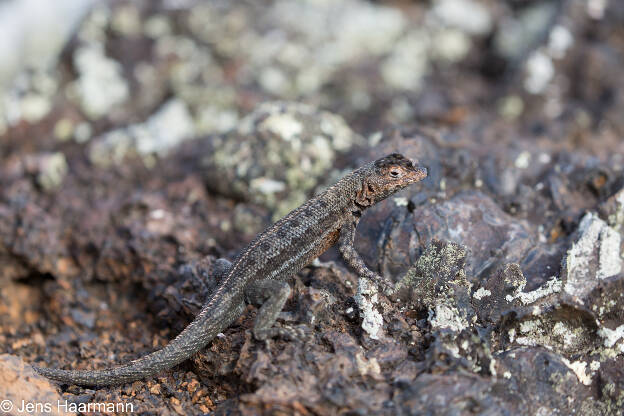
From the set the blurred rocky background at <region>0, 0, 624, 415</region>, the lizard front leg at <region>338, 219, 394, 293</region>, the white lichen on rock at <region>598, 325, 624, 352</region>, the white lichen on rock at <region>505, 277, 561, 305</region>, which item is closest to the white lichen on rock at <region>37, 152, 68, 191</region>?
the blurred rocky background at <region>0, 0, 624, 415</region>

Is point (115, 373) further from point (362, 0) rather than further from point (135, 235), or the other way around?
point (362, 0)

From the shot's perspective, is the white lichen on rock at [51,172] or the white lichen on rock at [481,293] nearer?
the white lichen on rock at [481,293]

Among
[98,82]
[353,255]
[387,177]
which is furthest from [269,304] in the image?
[98,82]

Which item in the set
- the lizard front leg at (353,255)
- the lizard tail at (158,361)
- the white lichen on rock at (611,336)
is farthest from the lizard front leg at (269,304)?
the white lichen on rock at (611,336)

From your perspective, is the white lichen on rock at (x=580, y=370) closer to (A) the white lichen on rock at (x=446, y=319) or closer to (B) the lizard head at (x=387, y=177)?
(A) the white lichen on rock at (x=446, y=319)

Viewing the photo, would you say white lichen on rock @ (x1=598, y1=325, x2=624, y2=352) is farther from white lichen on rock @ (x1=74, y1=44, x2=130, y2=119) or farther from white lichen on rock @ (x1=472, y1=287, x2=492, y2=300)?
white lichen on rock @ (x1=74, y1=44, x2=130, y2=119)

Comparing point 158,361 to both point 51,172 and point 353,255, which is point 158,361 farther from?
point 51,172
